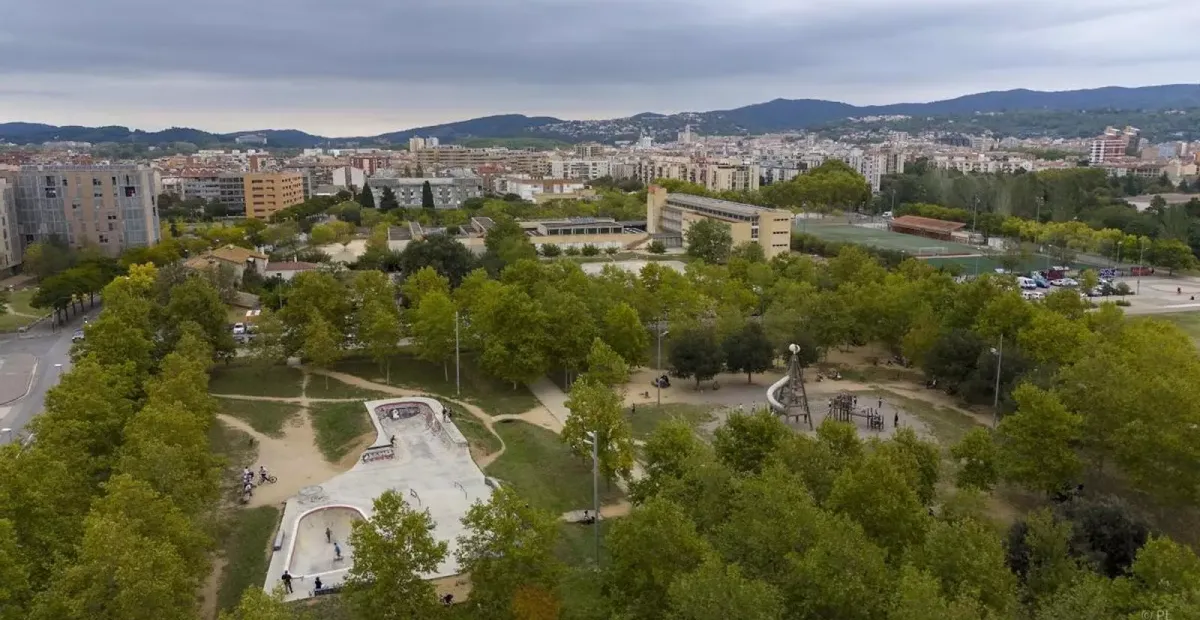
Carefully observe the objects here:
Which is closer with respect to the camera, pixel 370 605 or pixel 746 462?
pixel 370 605

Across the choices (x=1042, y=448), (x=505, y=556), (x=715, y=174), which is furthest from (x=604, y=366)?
(x=715, y=174)

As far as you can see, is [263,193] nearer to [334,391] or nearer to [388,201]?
[388,201]

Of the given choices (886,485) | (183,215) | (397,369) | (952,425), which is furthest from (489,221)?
(886,485)

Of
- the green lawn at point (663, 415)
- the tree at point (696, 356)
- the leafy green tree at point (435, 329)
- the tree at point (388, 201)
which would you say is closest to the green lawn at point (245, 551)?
the green lawn at point (663, 415)

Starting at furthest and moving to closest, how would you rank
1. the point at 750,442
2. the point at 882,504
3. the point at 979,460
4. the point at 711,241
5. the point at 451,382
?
1. the point at 711,241
2. the point at 451,382
3. the point at 979,460
4. the point at 750,442
5. the point at 882,504

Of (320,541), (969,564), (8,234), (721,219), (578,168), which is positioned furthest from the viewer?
(578,168)

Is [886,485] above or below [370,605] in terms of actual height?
above

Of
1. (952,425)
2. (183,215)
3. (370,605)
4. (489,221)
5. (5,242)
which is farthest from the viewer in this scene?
(183,215)

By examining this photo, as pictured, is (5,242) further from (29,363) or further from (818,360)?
(818,360)
